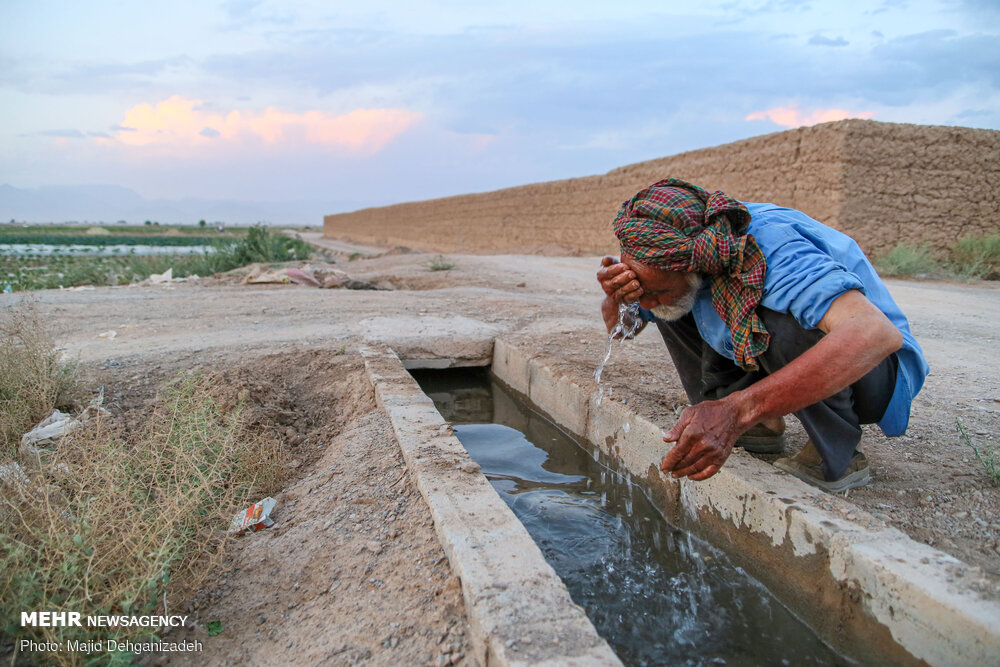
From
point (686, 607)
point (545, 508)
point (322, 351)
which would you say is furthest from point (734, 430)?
point (322, 351)

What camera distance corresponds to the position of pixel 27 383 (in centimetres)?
295

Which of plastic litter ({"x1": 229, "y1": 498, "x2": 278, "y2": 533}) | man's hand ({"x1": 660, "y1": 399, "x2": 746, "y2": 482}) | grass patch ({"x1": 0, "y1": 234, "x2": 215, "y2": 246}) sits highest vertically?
grass patch ({"x1": 0, "y1": 234, "x2": 215, "y2": 246})

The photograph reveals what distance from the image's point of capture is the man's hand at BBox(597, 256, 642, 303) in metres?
1.97

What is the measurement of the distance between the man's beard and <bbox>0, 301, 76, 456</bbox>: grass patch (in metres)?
2.75

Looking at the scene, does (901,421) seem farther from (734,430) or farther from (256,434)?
(256,434)

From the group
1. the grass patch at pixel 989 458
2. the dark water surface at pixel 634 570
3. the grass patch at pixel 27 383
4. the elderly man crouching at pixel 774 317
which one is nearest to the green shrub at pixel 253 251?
the grass patch at pixel 27 383

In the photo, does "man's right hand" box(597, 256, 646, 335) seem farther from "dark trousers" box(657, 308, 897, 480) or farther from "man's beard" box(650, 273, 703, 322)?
"dark trousers" box(657, 308, 897, 480)

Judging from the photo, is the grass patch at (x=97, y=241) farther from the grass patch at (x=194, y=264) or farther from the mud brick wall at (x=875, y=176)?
the mud brick wall at (x=875, y=176)

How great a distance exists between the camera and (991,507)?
1.88m

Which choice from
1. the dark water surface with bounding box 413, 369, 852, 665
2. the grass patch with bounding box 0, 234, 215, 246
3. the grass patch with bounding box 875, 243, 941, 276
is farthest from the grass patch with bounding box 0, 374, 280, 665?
the grass patch with bounding box 0, 234, 215, 246

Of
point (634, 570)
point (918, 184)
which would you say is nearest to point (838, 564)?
point (634, 570)

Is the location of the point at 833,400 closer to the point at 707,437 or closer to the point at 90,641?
the point at 707,437

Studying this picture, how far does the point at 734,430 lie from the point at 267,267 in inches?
350

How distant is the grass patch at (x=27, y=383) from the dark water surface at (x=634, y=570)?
2066mm
